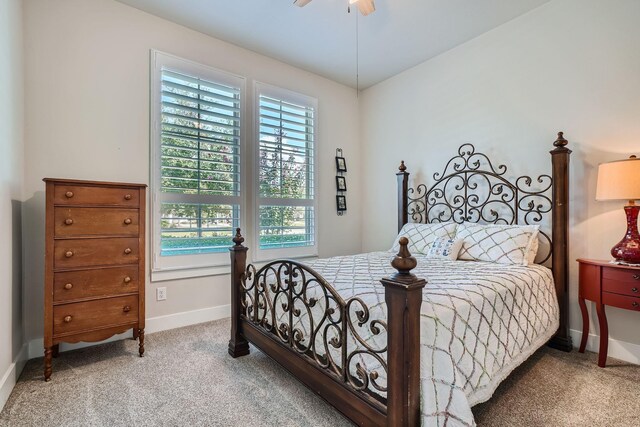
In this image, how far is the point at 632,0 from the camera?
2.30m

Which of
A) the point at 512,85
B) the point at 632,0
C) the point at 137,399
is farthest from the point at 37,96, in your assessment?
the point at 632,0

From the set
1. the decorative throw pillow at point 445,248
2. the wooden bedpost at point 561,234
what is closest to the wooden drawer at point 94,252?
the decorative throw pillow at point 445,248

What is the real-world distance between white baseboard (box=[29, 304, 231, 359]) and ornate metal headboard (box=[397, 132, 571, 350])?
231 centimetres

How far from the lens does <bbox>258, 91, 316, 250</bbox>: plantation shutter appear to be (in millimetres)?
3531

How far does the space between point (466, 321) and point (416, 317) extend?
1.40ft

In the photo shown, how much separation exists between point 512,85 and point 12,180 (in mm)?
4055

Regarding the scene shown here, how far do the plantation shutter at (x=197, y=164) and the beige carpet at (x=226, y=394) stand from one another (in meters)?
1.09

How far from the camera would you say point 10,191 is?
6.51ft

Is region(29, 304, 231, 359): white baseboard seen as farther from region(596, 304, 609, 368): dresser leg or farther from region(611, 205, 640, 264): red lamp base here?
region(611, 205, 640, 264): red lamp base

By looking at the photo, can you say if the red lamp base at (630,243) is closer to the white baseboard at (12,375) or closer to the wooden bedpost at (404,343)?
the wooden bedpost at (404,343)

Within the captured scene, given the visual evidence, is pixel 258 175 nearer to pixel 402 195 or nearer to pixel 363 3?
pixel 402 195

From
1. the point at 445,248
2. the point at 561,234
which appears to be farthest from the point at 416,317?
the point at 561,234

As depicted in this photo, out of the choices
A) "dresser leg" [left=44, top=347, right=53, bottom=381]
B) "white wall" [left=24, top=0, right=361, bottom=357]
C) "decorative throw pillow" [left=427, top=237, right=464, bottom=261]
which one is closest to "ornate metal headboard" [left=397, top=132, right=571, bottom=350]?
"decorative throw pillow" [left=427, top=237, right=464, bottom=261]

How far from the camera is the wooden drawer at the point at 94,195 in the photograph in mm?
2057
